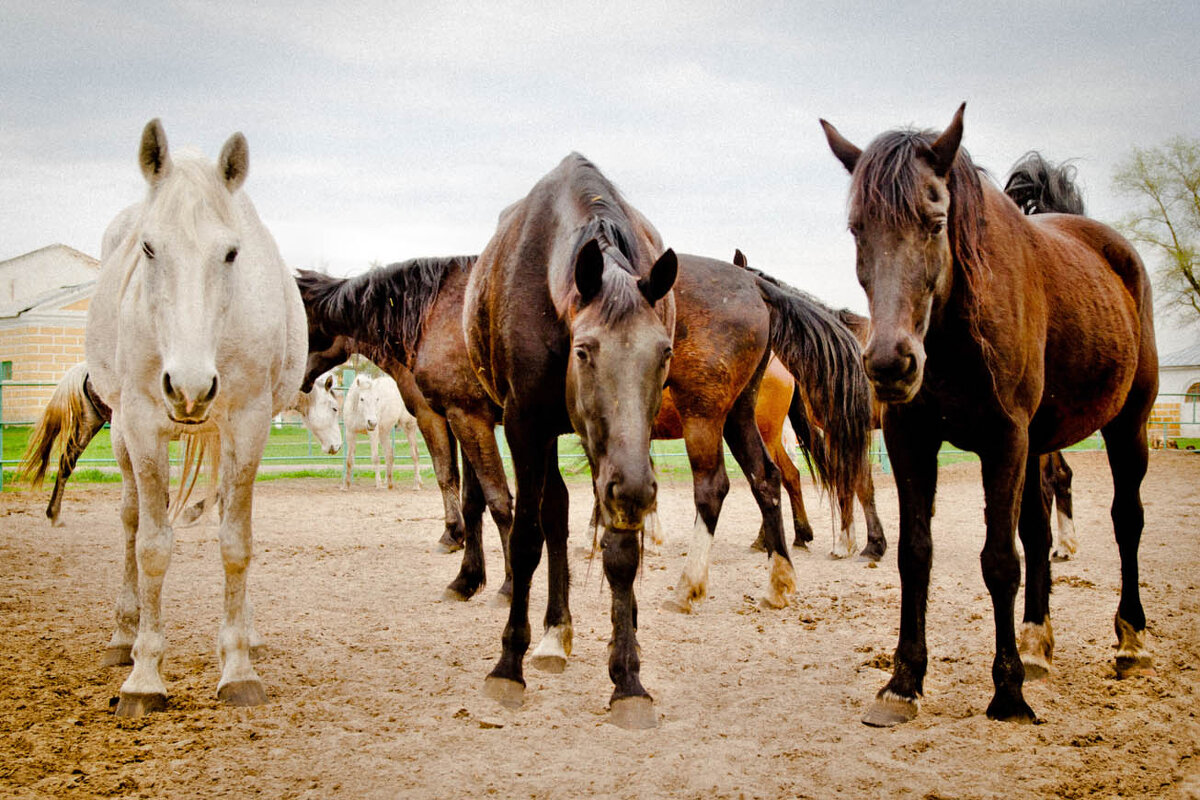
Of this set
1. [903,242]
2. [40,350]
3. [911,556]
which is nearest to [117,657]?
[911,556]

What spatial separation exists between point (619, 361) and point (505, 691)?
160 centimetres

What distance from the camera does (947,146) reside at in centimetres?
319

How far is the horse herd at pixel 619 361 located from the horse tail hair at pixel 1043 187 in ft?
2.56

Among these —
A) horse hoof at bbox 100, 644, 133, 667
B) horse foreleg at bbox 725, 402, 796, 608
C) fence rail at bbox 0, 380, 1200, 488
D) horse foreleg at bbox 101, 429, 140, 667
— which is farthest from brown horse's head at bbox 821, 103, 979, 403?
fence rail at bbox 0, 380, 1200, 488

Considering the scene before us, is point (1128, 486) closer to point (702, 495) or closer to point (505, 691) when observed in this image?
point (702, 495)

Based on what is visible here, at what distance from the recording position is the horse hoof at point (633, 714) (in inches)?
127

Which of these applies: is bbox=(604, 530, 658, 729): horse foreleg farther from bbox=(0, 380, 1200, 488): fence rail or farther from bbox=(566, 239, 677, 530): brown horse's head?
bbox=(0, 380, 1200, 488): fence rail

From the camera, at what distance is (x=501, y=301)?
3.81m

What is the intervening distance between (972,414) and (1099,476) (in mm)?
15214

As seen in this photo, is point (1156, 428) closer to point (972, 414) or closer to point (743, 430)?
point (743, 430)

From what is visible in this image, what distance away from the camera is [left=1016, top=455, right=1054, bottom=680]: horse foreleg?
154 inches

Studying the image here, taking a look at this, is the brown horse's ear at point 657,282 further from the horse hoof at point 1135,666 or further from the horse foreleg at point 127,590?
the horse hoof at point 1135,666

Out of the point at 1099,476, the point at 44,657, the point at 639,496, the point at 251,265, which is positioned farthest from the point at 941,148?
the point at 1099,476

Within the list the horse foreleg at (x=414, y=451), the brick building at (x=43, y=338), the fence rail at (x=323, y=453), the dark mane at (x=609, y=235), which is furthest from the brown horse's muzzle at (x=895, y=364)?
the brick building at (x=43, y=338)
